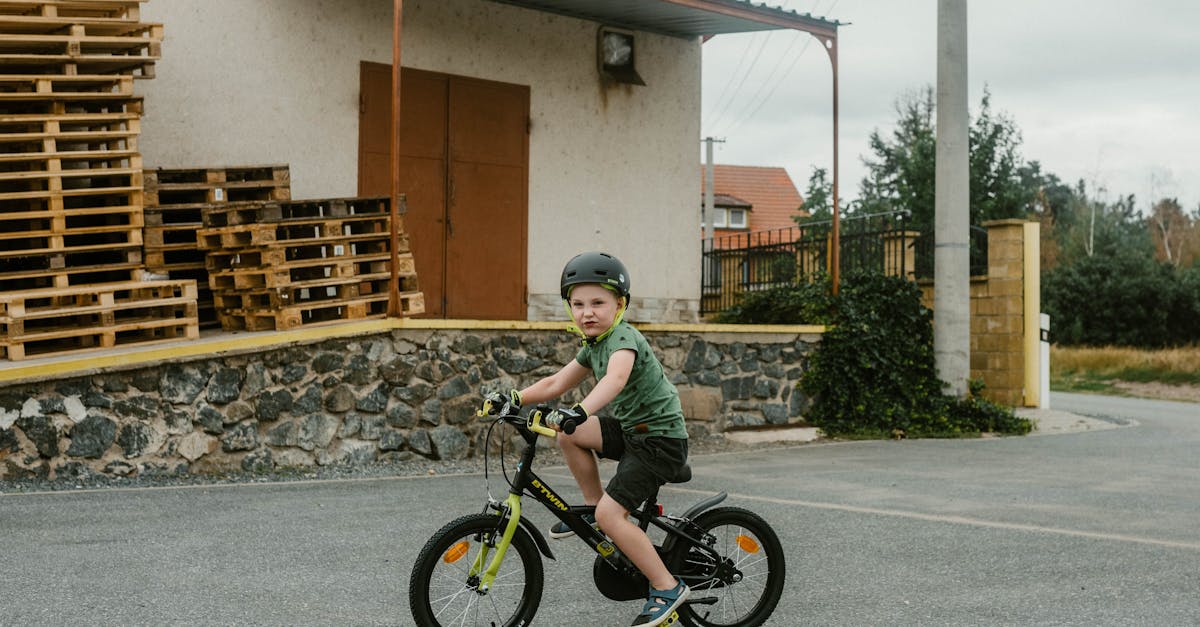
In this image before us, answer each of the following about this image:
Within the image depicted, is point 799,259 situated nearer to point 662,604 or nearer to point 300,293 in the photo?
point 300,293

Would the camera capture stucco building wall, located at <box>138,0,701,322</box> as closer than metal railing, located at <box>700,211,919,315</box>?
Yes

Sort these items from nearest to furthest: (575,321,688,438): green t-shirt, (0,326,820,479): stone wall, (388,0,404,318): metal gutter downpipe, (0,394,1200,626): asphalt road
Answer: (575,321,688,438): green t-shirt, (0,394,1200,626): asphalt road, (0,326,820,479): stone wall, (388,0,404,318): metal gutter downpipe

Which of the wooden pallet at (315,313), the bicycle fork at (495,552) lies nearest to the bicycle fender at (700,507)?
the bicycle fork at (495,552)

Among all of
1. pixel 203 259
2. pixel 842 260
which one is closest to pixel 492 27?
pixel 203 259

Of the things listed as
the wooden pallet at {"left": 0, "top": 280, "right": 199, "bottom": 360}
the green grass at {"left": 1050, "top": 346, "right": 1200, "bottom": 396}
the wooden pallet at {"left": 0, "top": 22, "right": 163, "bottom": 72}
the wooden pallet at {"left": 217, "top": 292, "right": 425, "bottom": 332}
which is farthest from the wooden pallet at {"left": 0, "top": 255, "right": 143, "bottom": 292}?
the green grass at {"left": 1050, "top": 346, "right": 1200, "bottom": 396}

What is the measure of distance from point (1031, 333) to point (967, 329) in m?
2.15

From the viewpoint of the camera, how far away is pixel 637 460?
4.61m

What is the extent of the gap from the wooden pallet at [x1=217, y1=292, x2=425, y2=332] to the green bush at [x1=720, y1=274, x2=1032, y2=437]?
4891 millimetres

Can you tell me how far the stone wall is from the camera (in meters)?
8.53

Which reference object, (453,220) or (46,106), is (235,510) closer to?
(46,106)

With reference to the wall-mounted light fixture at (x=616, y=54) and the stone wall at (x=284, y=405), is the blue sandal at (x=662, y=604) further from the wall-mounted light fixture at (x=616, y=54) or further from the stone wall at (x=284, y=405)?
the wall-mounted light fixture at (x=616, y=54)

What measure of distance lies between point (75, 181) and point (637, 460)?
23.1ft

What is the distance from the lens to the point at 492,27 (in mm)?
13344

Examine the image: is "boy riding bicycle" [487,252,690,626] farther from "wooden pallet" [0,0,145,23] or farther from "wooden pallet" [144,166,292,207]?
"wooden pallet" [0,0,145,23]
